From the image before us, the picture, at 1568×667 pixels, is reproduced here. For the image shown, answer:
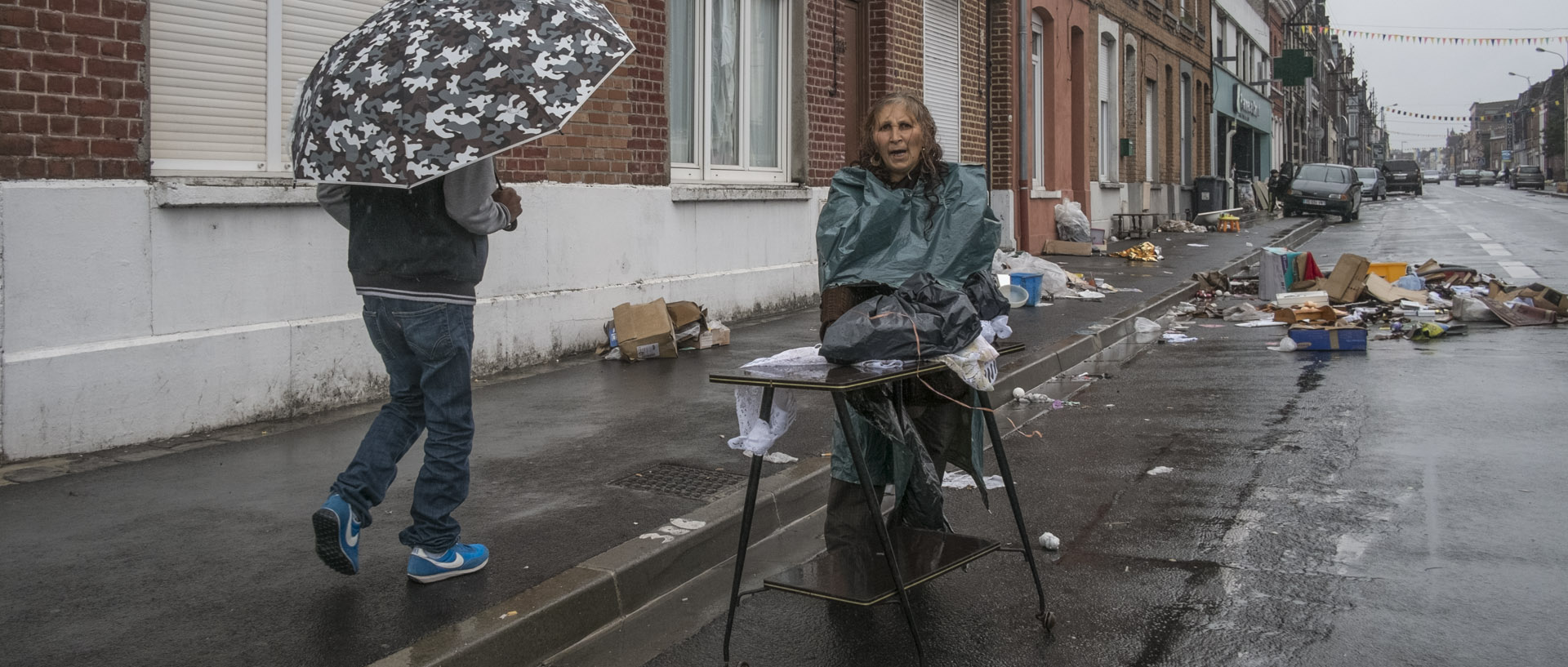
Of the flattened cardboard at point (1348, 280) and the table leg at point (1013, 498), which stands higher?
the flattened cardboard at point (1348, 280)

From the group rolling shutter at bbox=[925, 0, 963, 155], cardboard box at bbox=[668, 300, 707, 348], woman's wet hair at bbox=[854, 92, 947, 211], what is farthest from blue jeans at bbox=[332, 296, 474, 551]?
rolling shutter at bbox=[925, 0, 963, 155]

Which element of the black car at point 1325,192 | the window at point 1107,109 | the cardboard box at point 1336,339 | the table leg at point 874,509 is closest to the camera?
the table leg at point 874,509

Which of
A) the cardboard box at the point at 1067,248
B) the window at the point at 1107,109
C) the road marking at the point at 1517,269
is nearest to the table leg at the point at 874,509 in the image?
the road marking at the point at 1517,269

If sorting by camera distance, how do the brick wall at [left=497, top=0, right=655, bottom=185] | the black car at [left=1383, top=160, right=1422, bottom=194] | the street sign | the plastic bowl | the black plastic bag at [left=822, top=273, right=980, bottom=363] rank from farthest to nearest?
the black car at [left=1383, top=160, right=1422, bottom=194], the street sign, the plastic bowl, the brick wall at [left=497, top=0, right=655, bottom=185], the black plastic bag at [left=822, top=273, right=980, bottom=363]

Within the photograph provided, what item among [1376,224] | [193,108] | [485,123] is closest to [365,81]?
[485,123]

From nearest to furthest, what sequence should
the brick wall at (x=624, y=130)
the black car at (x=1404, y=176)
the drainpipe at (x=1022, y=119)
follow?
1. the brick wall at (x=624, y=130)
2. the drainpipe at (x=1022, y=119)
3. the black car at (x=1404, y=176)

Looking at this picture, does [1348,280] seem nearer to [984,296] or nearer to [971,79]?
[971,79]

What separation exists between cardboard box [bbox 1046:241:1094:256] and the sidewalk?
12764 millimetres

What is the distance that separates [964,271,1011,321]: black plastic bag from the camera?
13.1ft

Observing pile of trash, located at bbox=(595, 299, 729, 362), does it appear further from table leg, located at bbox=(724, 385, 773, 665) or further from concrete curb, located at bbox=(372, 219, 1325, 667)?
table leg, located at bbox=(724, 385, 773, 665)

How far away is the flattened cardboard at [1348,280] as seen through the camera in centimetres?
1233

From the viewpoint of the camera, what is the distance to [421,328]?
3.85 m

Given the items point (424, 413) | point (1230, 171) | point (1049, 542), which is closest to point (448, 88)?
point (424, 413)

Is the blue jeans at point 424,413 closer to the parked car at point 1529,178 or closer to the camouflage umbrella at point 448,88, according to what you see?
the camouflage umbrella at point 448,88
